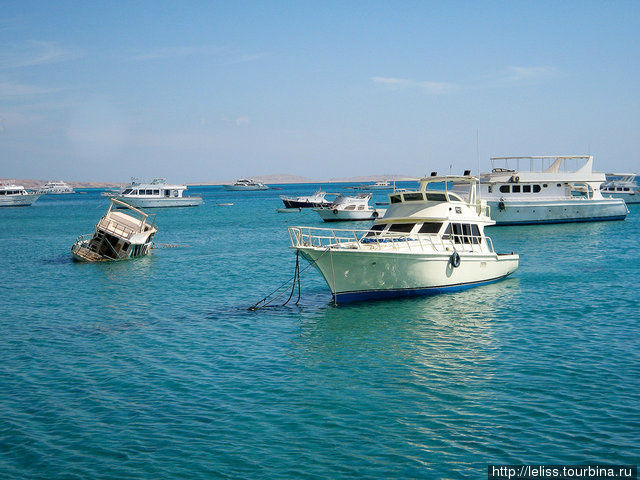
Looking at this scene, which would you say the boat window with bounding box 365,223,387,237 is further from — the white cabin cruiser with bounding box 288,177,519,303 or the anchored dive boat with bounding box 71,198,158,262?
the anchored dive boat with bounding box 71,198,158,262

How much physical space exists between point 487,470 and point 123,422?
750 centimetres

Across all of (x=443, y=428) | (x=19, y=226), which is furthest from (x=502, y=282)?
(x=19, y=226)

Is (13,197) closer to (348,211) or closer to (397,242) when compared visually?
(348,211)

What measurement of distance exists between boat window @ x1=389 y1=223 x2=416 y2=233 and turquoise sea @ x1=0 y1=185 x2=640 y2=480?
348 centimetres

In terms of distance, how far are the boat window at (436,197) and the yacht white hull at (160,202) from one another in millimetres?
85349

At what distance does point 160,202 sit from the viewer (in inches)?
4402

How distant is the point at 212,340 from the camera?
18.9 meters

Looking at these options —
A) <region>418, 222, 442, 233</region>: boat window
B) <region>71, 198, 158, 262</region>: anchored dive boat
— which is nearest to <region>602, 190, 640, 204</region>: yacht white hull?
<region>418, 222, 442, 233</region>: boat window

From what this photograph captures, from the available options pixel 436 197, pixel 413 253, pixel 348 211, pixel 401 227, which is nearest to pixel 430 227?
pixel 401 227

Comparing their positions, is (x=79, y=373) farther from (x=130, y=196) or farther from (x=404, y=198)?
(x=130, y=196)

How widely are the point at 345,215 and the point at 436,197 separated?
4207 cm

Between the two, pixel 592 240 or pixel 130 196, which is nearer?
pixel 592 240

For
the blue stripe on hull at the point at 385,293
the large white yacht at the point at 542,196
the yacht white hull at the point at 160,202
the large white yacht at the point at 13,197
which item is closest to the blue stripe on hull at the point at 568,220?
the large white yacht at the point at 542,196

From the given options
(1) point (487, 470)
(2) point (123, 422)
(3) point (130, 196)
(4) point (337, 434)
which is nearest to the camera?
(1) point (487, 470)
